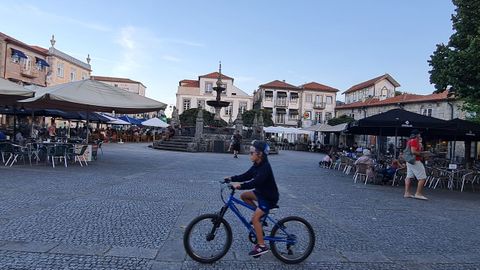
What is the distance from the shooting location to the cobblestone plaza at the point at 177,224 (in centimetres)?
509

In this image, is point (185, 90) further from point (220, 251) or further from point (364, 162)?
point (220, 251)

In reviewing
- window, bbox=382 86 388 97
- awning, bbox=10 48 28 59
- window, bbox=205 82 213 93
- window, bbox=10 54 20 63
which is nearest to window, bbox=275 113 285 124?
A: window, bbox=205 82 213 93

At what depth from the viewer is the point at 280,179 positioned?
1434 centimetres

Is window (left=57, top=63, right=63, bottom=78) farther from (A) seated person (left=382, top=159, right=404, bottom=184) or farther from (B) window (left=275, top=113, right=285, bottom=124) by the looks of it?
(A) seated person (left=382, top=159, right=404, bottom=184)

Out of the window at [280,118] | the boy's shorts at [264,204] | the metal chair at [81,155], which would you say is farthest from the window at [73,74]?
the boy's shorts at [264,204]

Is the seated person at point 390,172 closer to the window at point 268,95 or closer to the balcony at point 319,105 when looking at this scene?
the window at point 268,95

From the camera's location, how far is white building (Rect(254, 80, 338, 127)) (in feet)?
248

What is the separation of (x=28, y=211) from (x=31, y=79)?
43.2 meters

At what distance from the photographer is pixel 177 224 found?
6.79 m

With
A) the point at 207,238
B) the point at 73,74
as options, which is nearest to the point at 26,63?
the point at 73,74

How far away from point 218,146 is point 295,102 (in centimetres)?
4720

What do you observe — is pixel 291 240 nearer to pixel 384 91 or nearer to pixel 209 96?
pixel 384 91

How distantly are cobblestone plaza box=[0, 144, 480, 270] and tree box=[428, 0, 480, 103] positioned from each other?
3.66m

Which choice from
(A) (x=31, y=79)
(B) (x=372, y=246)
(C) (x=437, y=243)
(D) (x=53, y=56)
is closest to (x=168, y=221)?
(B) (x=372, y=246)
